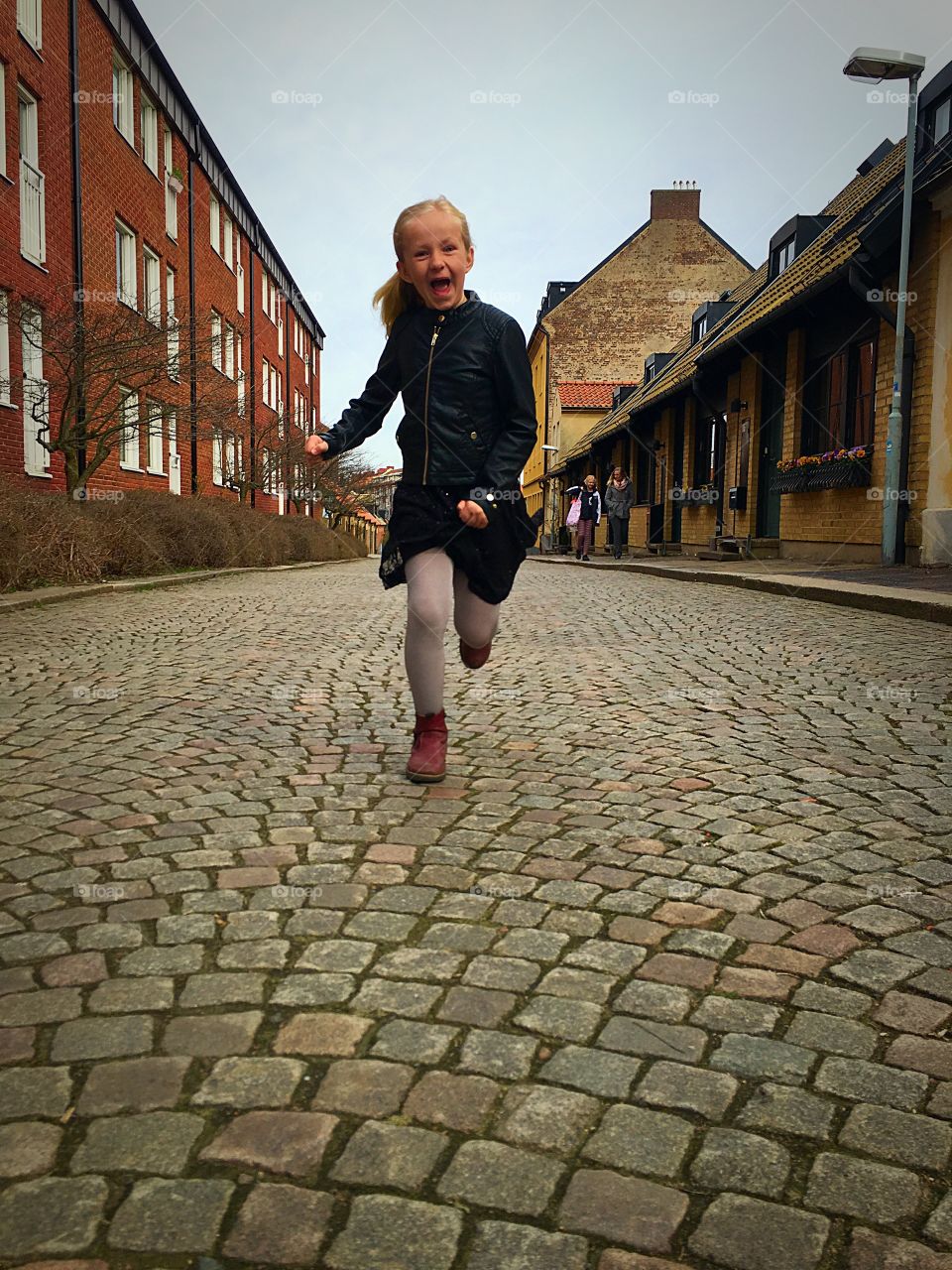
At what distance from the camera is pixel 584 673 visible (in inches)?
250

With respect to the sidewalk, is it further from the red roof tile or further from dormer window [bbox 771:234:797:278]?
the red roof tile

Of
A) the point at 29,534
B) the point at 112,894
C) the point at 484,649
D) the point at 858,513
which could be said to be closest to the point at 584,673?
the point at 484,649

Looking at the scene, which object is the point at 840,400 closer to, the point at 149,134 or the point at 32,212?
the point at 32,212

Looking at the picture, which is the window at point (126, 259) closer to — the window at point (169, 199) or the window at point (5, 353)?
the window at point (169, 199)

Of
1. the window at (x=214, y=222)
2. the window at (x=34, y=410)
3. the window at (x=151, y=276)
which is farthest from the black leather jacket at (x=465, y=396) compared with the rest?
the window at (x=214, y=222)

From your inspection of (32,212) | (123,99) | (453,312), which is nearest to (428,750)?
(453,312)

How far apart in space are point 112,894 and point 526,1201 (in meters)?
1.48

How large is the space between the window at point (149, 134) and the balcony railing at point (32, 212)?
611cm

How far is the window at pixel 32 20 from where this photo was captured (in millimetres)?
16406

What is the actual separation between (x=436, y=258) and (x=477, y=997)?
241cm

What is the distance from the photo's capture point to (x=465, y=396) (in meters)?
3.62

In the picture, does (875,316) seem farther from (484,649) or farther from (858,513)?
(484,649)

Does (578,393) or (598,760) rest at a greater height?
(578,393)

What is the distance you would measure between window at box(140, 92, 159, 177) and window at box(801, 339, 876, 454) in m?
14.8
